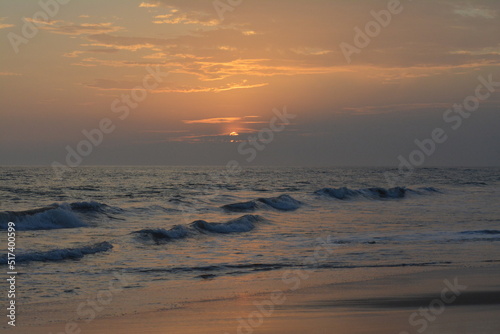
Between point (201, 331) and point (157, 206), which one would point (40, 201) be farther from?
point (201, 331)

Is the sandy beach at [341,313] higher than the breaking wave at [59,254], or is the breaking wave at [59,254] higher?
the breaking wave at [59,254]

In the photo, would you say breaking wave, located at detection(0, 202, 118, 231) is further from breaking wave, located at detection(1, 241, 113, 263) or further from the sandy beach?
the sandy beach

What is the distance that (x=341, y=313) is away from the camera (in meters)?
9.49

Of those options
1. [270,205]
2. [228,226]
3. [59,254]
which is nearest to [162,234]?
[228,226]

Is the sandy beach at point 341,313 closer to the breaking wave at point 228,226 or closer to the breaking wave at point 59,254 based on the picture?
the breaking wave at point 59,254

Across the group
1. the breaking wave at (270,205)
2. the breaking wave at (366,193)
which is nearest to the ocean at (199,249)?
the breaking wave at (270,205)

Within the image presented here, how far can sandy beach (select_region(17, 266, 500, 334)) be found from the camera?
27.6ft

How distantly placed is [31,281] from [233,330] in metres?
6.27

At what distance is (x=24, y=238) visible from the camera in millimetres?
19516

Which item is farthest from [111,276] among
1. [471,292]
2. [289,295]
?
[471,292]

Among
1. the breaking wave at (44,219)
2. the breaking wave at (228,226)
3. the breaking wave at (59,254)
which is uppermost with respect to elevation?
the breaking wave at (44,219)

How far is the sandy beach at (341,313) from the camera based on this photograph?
332 inches

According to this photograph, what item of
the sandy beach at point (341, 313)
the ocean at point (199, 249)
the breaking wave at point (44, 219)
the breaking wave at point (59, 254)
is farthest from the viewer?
the breaking wave at point (44, 219)

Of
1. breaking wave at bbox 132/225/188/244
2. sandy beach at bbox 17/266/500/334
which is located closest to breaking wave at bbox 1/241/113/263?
breaking wave at bbox 132/225/188/244
